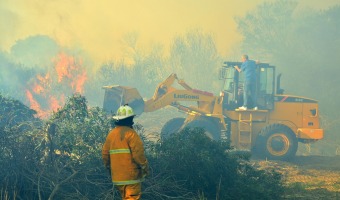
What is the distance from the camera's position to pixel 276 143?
14891mm

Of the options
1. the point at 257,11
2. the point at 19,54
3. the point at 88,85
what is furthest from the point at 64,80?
the point at 19,54

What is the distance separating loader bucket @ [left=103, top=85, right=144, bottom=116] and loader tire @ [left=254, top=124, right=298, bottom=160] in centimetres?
438

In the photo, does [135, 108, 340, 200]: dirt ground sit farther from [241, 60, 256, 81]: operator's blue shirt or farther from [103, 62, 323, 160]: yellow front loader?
[241, 60, 256, 81]: operator's blue shirt

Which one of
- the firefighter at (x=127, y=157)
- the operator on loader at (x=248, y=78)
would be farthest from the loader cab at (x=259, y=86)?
the firefighter at (x=127, y=157)

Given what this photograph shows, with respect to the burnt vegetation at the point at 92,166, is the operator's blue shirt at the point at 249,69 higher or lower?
higher

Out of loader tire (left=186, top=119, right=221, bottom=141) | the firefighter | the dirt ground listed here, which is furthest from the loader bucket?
the firefighter

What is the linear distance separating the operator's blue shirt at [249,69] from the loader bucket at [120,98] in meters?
3.76

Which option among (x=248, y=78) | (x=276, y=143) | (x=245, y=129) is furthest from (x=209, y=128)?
(x=276, y=143)

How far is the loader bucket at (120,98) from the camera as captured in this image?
47.5ft

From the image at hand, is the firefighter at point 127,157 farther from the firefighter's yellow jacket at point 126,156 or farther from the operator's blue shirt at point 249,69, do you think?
the operator's blue shirt at point 249,69

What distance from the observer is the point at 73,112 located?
9406 millimetres

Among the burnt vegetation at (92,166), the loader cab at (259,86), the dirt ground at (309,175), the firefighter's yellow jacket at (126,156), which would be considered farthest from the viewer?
the loader cab at (259,86)

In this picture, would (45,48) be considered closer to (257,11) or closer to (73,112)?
(257,11)

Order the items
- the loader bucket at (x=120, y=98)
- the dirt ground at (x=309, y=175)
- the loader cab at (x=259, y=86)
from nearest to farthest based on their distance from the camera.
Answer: the dirt ground at (x=309, y=175) → the loader bucket at (x=120, y=98) → the loader cab at (x=259, y=86)
